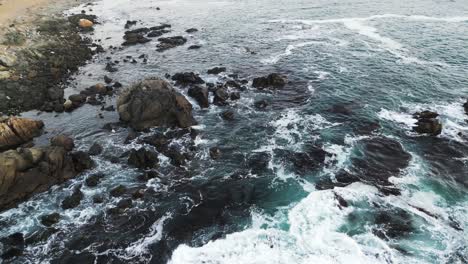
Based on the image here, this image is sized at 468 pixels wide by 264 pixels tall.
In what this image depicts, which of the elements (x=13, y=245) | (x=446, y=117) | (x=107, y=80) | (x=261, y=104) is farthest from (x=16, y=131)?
(x=446, y=117)

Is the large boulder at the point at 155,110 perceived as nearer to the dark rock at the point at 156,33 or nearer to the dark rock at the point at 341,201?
the dark rock at the point at 341,201

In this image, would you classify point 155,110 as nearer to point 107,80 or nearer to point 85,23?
point 107,80

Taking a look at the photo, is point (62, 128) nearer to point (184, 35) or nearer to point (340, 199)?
point (340, 199)

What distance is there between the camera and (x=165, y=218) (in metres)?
35.2

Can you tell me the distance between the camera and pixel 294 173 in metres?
40.4

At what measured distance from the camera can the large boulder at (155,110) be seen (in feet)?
159

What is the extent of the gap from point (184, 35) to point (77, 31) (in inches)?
1011

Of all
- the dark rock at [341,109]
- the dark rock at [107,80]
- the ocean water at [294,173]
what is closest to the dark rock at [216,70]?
the ocean water at [294,173]

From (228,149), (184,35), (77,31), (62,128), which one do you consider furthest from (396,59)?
(77,31)

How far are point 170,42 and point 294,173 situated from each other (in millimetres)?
50640

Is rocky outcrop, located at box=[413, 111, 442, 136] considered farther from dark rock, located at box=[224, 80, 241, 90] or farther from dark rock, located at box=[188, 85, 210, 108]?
dark rock, located at box=[188, 85, 210, 108]

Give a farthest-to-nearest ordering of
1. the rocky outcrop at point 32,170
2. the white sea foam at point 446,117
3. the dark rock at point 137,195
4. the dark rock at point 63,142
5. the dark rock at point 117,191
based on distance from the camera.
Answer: the white sea foam at point 446,117
the dark rock at point 63,142
the dark rock at point 117,191
the dark rock at point 137,195
the rocky outcrop at point 32,170

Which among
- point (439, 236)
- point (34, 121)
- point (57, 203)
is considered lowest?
point (439, 236)

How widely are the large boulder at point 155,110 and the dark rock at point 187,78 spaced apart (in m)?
11.0
